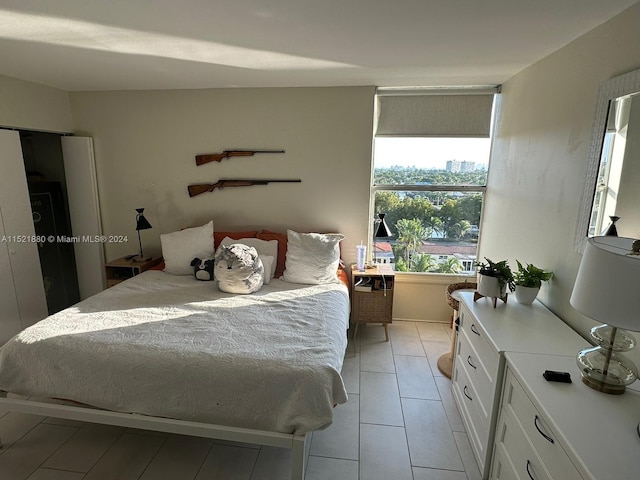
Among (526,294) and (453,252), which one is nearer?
(526,294)

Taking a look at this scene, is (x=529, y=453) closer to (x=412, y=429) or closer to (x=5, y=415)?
(x=412, y=429)

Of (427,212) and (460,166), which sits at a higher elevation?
(460,166)

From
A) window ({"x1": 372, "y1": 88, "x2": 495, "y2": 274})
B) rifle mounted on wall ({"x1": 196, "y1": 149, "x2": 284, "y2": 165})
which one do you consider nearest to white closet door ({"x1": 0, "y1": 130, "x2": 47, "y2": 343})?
rifle mounted on wall ({"x1": 196, "y1": 149, "x2": 284, "y2": 165})

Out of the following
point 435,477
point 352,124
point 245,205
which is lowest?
→ point 435,477

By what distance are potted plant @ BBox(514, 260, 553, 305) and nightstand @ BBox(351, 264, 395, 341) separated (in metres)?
1.17

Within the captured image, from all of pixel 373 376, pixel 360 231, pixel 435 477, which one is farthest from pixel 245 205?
pixel 435 477

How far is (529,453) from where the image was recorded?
1.31 metres

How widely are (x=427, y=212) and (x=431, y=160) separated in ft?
1.66

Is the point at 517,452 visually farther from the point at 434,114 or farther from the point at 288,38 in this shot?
the point at 434,114

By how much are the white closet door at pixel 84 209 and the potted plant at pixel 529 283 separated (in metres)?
3.93

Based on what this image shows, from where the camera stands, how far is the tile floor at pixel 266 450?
179 centimetres

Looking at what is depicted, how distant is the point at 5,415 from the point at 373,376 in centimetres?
247

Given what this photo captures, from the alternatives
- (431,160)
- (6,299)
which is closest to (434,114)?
(431,160)

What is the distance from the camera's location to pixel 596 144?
1676 millimetres
